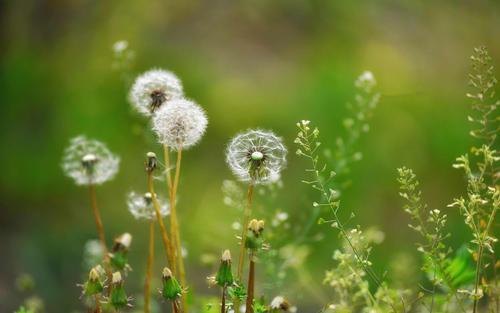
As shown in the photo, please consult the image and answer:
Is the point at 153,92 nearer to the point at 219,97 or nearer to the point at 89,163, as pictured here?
the point at 89,163

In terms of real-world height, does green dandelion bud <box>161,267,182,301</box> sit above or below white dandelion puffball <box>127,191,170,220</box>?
below

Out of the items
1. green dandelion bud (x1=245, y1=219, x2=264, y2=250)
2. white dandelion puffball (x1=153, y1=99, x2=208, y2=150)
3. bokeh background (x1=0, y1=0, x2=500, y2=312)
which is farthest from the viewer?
bokeh background (x1=0, y1=0, x2=500, y2=312)

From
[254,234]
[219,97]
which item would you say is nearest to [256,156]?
[254,234]

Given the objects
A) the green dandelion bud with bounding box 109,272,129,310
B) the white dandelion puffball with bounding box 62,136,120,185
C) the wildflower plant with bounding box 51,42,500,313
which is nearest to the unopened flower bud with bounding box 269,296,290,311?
the wildflower plant with bounding box 51,42,500,313

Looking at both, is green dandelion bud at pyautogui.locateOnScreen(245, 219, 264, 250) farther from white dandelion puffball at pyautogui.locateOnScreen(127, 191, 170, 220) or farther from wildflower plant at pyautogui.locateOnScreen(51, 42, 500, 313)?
white dandelion puffball at pyautogui.locateOnScreen(127, 191, 170, 220)

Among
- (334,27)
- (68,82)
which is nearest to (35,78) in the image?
(68,82)

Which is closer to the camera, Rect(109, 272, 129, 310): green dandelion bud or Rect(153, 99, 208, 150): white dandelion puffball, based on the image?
Rect(109, 272, 129, 310): green dandelion bud

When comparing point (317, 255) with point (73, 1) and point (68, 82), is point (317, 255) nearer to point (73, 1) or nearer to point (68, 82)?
point (68, 82)
